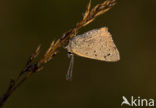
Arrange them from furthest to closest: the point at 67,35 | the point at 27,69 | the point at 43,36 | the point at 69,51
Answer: the point at 43,36 < the point at 69,51 < the point at 67,35 < the point at 27,69

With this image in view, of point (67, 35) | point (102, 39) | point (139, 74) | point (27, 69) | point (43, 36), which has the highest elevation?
point (43, 36)

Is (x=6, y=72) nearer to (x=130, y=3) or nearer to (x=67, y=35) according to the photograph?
(x=130, y=3)

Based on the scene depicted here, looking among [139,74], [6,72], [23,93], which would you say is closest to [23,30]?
[6,72]

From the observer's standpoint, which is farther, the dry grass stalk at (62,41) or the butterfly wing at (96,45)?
the butterfly wing at (96,45)

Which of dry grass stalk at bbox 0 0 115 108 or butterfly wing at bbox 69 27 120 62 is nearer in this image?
dry grass stalk at bbox 0 0 115 108

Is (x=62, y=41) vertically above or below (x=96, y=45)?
below

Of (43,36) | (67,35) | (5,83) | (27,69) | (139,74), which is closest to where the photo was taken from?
(27,69)

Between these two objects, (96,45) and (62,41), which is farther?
(96,45)

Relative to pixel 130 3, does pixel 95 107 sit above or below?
below
